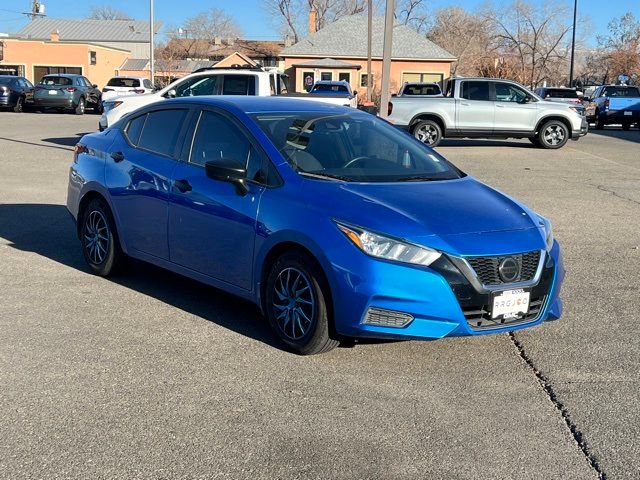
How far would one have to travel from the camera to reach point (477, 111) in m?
20.8

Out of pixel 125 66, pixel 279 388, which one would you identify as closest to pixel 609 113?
pixel 279 388

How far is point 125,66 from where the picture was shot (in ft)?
235

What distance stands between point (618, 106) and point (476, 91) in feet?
49.9

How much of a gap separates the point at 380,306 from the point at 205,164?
179 centimetres

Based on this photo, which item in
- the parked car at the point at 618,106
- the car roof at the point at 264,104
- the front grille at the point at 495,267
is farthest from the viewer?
the parked car at the point at 618,106

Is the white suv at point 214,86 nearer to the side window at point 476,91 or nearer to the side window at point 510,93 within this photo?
the side window at point 476,91

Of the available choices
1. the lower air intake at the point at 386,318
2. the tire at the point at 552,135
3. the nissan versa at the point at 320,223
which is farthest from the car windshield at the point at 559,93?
the lower air intake at the point at 386,318

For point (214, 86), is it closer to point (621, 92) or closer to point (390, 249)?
point (390, 249)

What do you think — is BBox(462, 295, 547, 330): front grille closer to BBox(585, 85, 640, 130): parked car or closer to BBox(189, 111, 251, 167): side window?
BBox(189, 111, 251, 167): side window

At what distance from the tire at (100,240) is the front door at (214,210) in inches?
37.5

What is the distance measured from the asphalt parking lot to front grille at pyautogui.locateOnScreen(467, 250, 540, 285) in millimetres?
596

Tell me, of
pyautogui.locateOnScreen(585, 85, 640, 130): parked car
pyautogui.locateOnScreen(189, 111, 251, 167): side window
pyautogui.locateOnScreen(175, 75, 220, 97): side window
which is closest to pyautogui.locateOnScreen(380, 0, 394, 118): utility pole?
pyautogui.locateOnScreen(175, 75, 220, 97): side window

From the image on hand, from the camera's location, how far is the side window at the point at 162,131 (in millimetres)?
6175

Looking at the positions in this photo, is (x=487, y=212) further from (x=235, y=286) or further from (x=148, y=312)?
(x=148, y=312)
